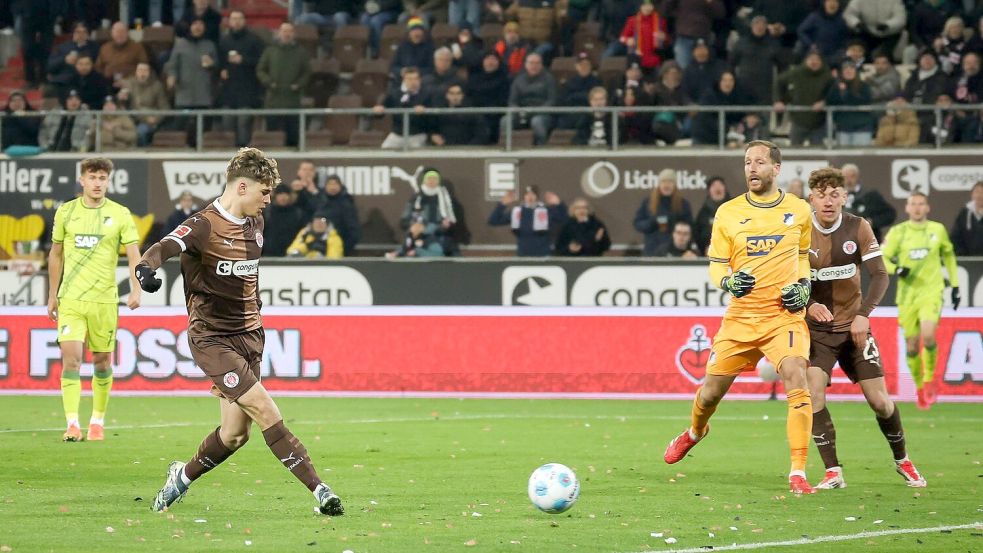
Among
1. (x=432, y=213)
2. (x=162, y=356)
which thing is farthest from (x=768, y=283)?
(x=432, y=213)

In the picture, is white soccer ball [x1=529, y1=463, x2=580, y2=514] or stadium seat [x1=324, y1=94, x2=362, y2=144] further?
stadium seat [x1=324, y1=94, x2=362, y2=144]

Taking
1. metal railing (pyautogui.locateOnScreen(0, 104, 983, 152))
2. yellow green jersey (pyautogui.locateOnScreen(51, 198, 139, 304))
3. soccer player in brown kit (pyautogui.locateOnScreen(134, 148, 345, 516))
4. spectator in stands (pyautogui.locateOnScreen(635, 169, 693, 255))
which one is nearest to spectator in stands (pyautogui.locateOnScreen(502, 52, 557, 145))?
metal railing (pyautogui.locateOnScreen(0, 104, 983, 152))

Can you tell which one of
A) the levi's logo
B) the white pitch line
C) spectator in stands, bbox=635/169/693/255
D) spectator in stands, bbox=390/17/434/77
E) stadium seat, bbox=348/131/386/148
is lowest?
the white pitch line

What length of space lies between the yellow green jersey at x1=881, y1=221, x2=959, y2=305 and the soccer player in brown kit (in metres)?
10.3

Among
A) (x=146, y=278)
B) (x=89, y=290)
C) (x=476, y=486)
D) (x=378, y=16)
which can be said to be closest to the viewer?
(x=146, y=278)

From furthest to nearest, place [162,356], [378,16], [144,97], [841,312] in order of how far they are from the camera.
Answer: [378,16], [144,97], [162,356], [841,312]

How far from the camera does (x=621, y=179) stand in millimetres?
22672

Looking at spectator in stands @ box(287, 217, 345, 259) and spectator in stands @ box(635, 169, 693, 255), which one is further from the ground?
spectator in stands @ box(635, 169, 693, 255)

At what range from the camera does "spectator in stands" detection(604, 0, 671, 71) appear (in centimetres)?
2359

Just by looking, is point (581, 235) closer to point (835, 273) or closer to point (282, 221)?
point (282, 221)

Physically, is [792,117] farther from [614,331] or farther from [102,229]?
[102,229]

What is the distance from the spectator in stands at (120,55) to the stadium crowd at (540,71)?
0.03 m

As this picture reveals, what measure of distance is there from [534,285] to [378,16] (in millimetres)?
6704

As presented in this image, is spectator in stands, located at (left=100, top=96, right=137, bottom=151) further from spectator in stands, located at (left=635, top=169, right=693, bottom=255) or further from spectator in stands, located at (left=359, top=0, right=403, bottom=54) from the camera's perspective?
spectator in stands, located at (left=635, top=169, right=693, bottom=255)
